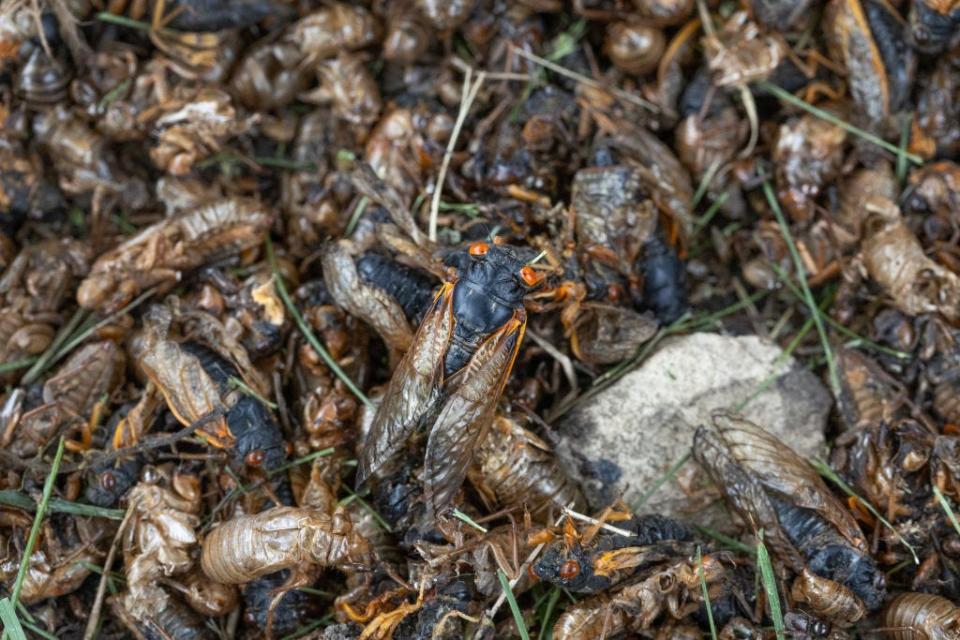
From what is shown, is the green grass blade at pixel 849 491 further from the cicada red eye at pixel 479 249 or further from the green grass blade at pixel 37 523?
the green grass blade at pixel 37 523

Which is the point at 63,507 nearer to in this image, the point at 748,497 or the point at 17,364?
the point at 17,364

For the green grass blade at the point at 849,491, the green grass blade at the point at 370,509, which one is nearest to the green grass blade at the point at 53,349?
the green grass blade at the point at 370,509

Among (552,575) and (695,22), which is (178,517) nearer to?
(552,575)

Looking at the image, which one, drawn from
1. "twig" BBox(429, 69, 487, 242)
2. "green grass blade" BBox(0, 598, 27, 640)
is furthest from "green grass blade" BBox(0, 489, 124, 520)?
"twig" BBox(429, 69, 487, 242)

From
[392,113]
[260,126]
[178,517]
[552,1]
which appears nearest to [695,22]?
[552,1]

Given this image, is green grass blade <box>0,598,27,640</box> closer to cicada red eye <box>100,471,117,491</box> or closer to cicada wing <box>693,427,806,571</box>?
cicada red eye <box>100,471,117,491</box>

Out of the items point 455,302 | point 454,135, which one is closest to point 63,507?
point 455,302
